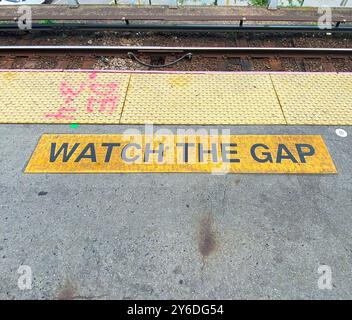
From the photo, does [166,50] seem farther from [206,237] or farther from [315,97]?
[206,237]

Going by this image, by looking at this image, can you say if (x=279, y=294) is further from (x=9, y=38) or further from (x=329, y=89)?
(x=9, y=38)

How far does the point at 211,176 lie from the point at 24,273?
10.2 ft

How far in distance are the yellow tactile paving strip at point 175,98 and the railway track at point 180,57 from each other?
37 centimetres

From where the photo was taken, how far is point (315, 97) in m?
6.22

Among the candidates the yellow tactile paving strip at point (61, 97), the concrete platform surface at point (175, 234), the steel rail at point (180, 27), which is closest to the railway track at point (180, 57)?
the yellow tactile paving strip at point (61, 97)

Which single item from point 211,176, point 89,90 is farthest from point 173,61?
point 211,176

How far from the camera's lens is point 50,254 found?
4.18 m

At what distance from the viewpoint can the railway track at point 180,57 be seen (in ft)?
22.9

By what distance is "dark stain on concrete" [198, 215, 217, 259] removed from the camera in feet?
13.8

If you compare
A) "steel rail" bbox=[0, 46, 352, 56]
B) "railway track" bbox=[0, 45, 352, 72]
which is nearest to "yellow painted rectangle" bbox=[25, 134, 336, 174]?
"railway track" bbox=[0, 45, 352, 72]

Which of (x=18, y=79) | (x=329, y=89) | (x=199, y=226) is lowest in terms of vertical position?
(x=199, y=226)

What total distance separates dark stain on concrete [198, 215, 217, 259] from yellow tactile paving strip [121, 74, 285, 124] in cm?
210

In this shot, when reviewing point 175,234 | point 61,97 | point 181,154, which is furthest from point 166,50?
point 175,234

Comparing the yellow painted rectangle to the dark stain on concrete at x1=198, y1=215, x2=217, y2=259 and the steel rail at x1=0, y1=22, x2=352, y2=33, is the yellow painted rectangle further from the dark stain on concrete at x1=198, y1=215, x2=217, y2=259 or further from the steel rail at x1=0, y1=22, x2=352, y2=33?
the steel rail at x1=0, y1=22, x2=352, y2=33
